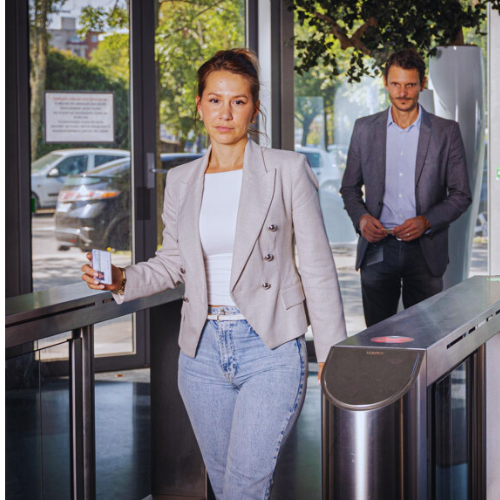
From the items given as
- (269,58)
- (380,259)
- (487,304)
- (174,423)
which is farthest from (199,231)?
(269,58)

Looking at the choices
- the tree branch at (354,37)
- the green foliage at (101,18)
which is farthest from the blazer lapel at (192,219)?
the green foliage at (101,18)

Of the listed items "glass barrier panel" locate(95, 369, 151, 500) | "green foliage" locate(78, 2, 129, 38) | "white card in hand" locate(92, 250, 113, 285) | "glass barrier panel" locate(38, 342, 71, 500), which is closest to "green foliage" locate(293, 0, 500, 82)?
"green foliage" locate(78, 2, 129, 38)

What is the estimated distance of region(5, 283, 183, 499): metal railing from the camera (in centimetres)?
222

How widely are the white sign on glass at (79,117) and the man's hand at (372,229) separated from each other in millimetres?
2323

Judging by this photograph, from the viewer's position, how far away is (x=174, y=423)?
324 cm

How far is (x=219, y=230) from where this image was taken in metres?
2.18

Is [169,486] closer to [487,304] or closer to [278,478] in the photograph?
[278,478]

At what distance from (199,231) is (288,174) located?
26 centimetres

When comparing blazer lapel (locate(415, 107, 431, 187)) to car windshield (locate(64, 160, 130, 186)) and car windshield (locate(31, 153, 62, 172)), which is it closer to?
car windshield (locate(64, 160, 130, 186))

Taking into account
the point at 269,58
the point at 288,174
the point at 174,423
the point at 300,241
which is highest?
the point at 269,58

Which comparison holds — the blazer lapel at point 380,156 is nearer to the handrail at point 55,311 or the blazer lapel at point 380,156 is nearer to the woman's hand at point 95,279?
the handrail at point 55,311

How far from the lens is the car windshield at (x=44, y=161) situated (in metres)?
5.34

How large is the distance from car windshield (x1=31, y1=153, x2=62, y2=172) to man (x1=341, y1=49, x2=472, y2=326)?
2220 millimetres

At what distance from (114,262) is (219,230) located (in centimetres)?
371
